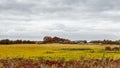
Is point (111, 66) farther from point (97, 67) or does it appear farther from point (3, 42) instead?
point (3, 42)

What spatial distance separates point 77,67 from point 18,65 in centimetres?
119

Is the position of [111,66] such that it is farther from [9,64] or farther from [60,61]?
[9,64]

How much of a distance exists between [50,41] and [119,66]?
52.5 metres

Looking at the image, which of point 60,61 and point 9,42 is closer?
point 60,61

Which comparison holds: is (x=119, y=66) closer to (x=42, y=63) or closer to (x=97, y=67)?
(x=97, y=67)

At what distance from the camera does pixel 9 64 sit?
8.10 m

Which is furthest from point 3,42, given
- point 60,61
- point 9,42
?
point 60,61

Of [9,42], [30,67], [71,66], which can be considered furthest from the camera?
[9,42]

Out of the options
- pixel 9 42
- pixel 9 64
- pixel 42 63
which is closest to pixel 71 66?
pixel 42 63

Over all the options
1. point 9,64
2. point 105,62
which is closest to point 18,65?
point 9,64

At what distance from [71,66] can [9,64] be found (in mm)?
1230

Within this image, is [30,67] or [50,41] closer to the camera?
[30,67]

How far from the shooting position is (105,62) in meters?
8.23

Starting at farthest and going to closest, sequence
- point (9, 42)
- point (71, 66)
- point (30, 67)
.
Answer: point (9, 42)
point (30, 67)
point (71, 66)
